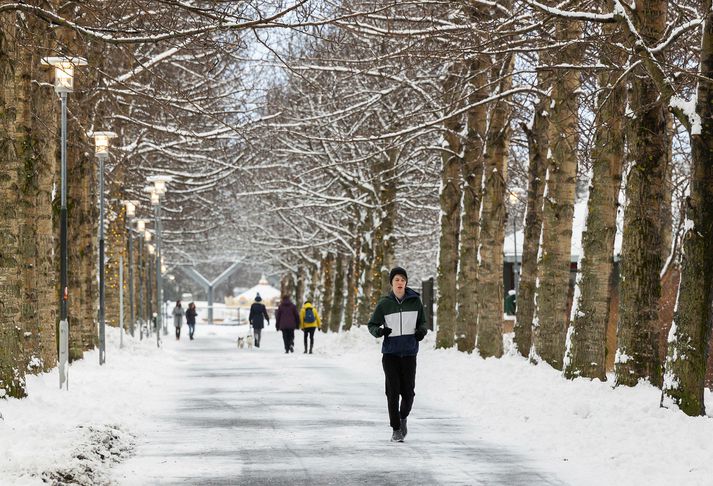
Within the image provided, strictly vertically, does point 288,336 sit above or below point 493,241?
below

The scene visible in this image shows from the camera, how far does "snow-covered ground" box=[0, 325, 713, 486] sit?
33.2 ft

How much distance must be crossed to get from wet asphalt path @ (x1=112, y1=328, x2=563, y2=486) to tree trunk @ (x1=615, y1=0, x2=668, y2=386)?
7.61 feet

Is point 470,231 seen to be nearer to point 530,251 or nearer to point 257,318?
point 530,251

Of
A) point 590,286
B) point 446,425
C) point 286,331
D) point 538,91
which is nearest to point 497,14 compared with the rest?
point 538,91

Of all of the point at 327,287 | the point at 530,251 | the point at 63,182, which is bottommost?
the point at 327,287

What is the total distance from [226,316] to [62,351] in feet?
309

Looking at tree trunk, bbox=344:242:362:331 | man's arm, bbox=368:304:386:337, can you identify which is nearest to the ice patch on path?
man's arm, bbox=368:304:386:337

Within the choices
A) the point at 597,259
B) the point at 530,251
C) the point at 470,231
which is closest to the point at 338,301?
the point at 470,231

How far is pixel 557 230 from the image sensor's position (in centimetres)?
2047

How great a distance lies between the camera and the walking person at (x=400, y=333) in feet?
42.3

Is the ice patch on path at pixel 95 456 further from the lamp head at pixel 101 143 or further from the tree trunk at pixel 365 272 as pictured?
the tree trunk at pixel 365 272

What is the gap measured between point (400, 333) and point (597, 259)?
5.38 metres

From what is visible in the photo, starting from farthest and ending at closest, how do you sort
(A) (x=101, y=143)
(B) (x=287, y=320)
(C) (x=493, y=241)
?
1. (B) (x=287, y=320)
2. (C) (x=493, y=241)
3. (A) (x=101, y=143)

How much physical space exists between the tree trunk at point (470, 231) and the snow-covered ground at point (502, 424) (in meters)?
5.20
